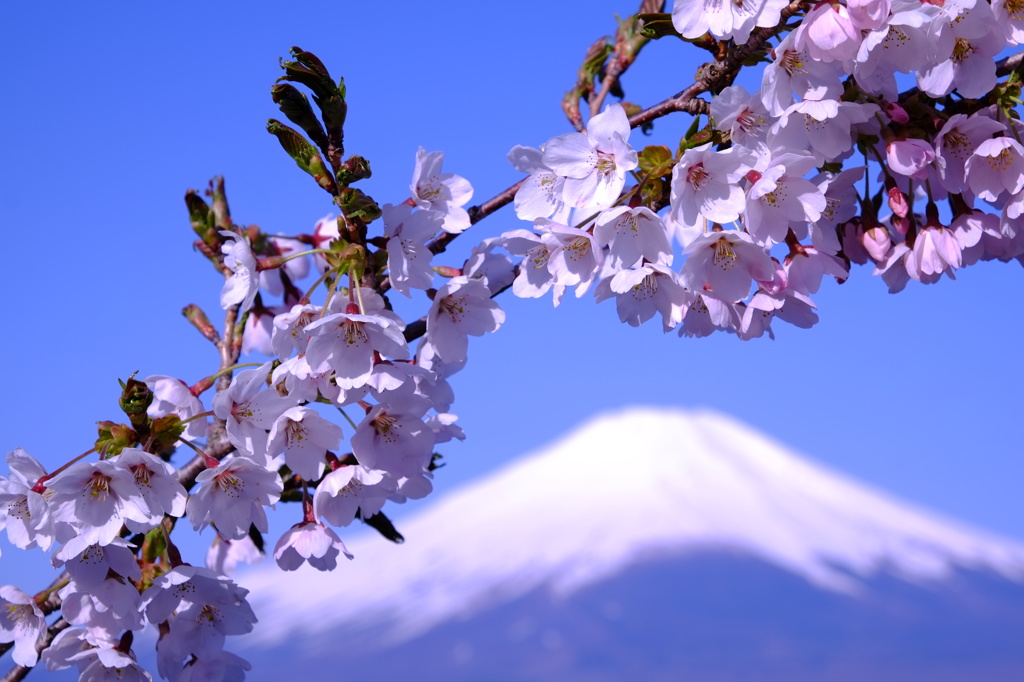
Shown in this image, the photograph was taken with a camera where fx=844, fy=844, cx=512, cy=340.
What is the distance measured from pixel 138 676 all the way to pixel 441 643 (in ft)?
206

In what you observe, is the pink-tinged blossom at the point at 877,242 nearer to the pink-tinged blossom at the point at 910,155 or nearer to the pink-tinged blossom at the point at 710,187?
the pink-tinged blossom at the point at 910,155

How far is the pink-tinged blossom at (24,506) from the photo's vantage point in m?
1.40

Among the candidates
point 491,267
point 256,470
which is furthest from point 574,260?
point 256,470

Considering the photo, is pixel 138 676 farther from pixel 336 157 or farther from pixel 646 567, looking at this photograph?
pixel 646 567

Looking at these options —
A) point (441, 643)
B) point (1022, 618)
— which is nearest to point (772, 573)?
point (1022, 618)

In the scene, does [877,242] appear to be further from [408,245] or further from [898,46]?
[408,245]

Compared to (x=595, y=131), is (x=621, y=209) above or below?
below

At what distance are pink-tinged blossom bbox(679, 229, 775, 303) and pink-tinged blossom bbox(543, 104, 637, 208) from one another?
0.17 metres

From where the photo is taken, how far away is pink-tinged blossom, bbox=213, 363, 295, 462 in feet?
4.70

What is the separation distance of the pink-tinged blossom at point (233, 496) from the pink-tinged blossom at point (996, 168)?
1.36 meters

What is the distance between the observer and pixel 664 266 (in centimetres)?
137

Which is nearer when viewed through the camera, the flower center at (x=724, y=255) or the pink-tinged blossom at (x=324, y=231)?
the flower center at (x=724, y=255)

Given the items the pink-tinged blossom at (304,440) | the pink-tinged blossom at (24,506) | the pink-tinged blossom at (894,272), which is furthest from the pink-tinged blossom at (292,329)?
the pink-tinged blossom at (894,272)

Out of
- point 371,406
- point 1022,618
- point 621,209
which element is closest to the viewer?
point 621,209
